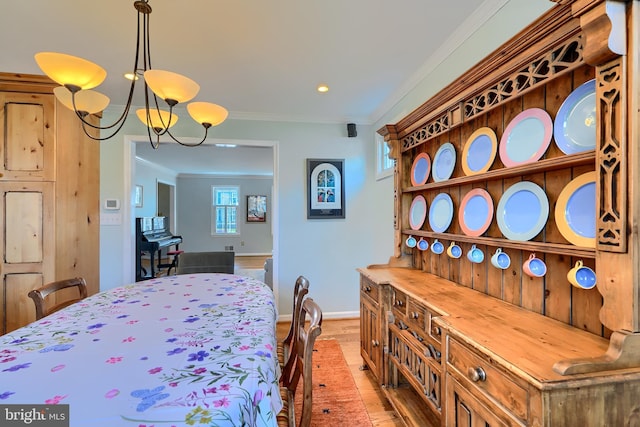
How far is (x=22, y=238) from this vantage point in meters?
2.51

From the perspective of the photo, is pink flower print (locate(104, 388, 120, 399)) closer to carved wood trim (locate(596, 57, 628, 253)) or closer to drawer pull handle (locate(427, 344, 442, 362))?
drawer pull handle (locate(427, 344, 442, 362))

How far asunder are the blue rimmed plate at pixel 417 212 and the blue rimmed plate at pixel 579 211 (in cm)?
99

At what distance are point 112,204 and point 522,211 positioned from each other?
363 cm

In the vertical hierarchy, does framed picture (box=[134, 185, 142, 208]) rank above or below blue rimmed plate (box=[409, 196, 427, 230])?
above

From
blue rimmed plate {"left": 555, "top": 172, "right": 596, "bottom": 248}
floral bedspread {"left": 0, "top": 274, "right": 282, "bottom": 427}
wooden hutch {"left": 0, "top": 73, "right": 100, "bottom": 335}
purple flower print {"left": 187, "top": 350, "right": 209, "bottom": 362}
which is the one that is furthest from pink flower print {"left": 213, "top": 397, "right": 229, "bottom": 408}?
wooden hutch {"left": 0, "top": 73, "right": 100, "bottom": 335}

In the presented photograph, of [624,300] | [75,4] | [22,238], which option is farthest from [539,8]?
[22,238]

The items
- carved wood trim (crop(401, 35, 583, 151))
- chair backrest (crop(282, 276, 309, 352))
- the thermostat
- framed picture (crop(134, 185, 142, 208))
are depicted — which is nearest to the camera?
carved wood trim (crop(401, 35, 583, 151))

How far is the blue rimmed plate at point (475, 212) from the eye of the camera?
153 centimetres

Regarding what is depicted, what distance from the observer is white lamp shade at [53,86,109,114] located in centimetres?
161

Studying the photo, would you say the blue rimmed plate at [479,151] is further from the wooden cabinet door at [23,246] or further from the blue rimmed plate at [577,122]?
the wooden cabinet door at [23,246]

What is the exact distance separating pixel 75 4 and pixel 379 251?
311cm

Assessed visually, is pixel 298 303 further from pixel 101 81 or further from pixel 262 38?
pixel 262 38

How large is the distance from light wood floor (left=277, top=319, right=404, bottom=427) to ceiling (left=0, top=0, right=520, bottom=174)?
96.1 inches

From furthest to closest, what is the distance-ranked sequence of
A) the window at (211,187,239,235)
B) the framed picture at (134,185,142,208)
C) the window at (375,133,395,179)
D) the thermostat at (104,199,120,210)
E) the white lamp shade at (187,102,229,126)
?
1. the window at (211,187,239,235)
2. the framed picture at (134,185,142,208)
3. the window at (375,133,395,179)
4. the thermostat at (104,199,120,210)
5. the white lamp shade at (187,102,229,126)
